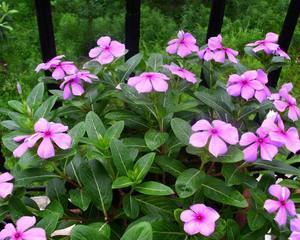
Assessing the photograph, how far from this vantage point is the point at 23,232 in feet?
2.79

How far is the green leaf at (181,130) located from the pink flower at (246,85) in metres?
0.13

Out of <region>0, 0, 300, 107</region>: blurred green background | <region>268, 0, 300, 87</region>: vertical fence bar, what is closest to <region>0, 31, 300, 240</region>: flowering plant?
<region>268, 0, 300, 87</region>: vertical fence bar

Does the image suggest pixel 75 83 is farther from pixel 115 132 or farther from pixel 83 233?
pixel 83 233

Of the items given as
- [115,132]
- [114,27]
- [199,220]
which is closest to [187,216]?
[199,220]

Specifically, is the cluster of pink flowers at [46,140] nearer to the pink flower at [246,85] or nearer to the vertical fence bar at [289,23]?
the pink flower at [246,85]

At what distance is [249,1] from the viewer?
13.1 ft

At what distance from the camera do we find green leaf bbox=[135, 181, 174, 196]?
0.95m

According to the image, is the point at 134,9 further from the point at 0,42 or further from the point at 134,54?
the point at 0,42

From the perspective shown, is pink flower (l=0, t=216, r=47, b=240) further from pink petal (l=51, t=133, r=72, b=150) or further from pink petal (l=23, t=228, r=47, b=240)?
pink petal (l=51, t=133, r=72, b=150)

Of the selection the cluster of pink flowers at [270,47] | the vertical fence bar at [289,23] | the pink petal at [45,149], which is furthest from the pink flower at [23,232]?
the vertical fence bar at [289,23]

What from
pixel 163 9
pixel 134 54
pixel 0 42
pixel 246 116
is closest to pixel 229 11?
pixel 163 9

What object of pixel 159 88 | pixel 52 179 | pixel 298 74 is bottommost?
pixel 298 74

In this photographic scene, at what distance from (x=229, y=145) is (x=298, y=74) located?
259 centimetres

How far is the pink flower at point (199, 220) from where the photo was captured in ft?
2.85
